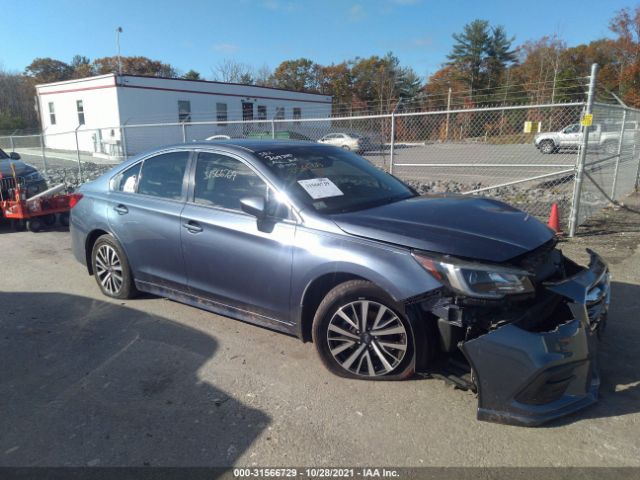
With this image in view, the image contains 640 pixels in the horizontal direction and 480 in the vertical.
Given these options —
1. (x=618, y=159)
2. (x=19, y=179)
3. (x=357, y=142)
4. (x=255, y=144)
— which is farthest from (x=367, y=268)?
(x=357, y=142)

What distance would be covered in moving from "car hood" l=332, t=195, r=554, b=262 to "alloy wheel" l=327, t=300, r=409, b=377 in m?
0.49

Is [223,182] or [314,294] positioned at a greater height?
[223,182]

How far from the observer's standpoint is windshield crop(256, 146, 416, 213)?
140 inches

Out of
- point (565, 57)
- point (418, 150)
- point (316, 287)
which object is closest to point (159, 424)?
point (316, 287)

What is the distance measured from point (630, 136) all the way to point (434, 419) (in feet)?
31.8

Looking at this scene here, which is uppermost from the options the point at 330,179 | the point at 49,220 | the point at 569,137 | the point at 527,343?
the point at 569,137

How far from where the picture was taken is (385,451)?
2.54 meters

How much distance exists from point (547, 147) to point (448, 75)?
154 ft

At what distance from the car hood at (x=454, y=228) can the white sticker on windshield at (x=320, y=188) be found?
0.33 metres

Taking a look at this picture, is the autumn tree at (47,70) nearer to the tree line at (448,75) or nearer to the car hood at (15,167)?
the tree line at (448,75)

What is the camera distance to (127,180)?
4738 millimetres

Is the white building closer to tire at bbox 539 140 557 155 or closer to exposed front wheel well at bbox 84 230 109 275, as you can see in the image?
tire at bbox 539 140 557 155

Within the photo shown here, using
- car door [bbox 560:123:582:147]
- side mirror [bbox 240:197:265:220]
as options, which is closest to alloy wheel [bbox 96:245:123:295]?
side mirror [bbox 240:197:265:220]

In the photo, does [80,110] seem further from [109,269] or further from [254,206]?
[254,206]
